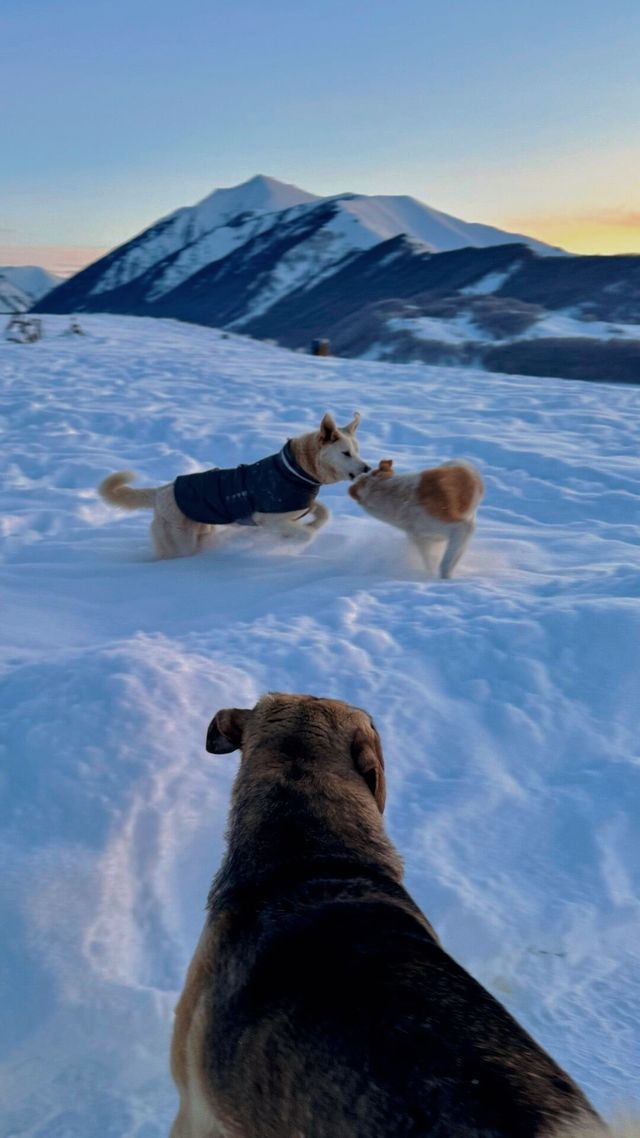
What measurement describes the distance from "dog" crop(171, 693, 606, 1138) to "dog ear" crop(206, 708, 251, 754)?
149mm

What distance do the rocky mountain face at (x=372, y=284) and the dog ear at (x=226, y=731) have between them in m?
18.8

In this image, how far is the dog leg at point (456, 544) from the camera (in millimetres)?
6785

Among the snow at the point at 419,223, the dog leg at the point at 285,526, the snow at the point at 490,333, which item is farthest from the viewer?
the snow at the point at 419,223

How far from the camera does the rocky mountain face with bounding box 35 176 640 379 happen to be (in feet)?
85.5

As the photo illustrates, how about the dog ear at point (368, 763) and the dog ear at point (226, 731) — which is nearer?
the dog ear at point (368, 763)

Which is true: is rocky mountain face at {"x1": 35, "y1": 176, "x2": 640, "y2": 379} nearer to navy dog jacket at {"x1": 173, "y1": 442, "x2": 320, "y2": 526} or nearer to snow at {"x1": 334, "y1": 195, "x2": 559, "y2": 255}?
snow at {"x1": 334, "y1": 195, "x2": 559, "y2": 255}

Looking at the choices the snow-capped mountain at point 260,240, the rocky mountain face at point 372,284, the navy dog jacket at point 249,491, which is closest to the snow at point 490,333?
the rocky mountain face at point 372,284

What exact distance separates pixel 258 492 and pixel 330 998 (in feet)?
19.6

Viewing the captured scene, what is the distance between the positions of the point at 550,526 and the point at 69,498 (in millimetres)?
5052

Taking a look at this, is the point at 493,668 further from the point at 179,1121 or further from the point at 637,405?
the point at 637,405

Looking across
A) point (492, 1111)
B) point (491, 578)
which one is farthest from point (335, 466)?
point (492, 1111)

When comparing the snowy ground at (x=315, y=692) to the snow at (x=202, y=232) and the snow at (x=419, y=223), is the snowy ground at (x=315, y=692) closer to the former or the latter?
Answer: the snow at (x=419, y=223)

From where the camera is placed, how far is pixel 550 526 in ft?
27.7

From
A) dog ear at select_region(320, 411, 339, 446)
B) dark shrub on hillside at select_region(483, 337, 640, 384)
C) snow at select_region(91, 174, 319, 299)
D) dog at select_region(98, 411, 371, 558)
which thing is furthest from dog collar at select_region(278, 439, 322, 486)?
snow at select_region(91, 174, 319, 299)
